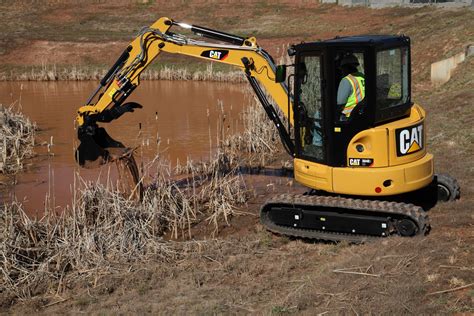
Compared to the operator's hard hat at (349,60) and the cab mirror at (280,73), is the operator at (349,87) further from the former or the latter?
the cab mirror at (280,73)

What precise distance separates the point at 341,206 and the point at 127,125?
12.6 m

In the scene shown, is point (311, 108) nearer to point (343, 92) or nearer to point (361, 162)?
point (343, 92)

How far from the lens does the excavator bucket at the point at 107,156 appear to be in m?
10.5

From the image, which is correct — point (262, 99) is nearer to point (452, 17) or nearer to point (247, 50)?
point (247, 50)

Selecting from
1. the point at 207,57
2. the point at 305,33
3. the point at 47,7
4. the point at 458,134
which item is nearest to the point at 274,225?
the point at 207,57

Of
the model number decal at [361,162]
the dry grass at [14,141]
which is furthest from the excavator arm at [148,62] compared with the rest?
the dry grass at [14,141]

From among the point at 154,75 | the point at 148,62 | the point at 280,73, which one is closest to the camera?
the point at 280,73

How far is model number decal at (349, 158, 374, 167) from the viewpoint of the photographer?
823 cm

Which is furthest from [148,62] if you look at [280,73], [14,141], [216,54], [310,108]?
[14,141]

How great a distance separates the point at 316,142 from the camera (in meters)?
8.74

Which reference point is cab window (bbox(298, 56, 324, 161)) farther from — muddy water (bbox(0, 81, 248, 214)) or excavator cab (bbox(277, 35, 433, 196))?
muddy water (bbox(0, 81, 248, 214))

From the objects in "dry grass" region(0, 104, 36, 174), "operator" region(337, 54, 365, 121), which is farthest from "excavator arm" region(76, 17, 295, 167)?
"dry grass" region(0, 104, 36, 174)

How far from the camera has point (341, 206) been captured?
826 cm

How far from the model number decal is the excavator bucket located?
3684 mm
